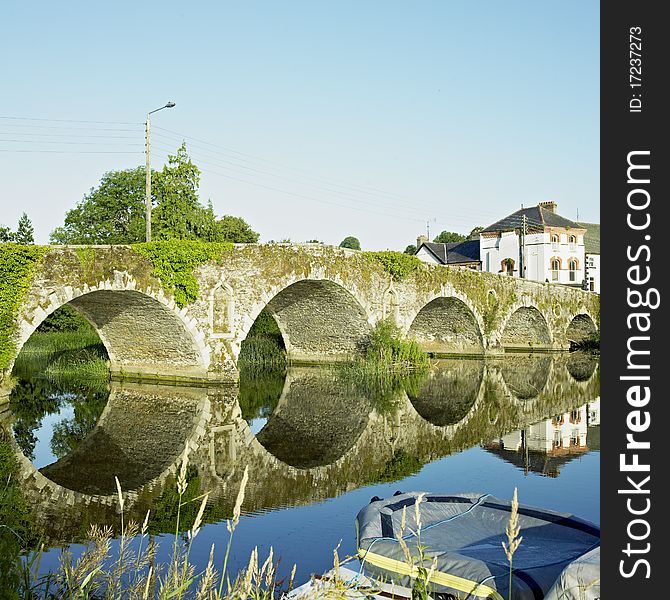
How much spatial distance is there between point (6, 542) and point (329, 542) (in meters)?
3.05

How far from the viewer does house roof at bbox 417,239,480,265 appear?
4881cm

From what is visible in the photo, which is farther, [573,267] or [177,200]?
[573,267]

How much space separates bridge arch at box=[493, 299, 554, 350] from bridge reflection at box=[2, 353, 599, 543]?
994 cm

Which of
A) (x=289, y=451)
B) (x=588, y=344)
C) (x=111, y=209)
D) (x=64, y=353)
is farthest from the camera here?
(x=111, y=209)

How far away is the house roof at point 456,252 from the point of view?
160ft

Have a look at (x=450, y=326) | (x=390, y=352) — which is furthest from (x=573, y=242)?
(x=390, y=352)

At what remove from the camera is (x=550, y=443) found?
13.0m

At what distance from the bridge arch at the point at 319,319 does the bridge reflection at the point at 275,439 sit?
98.5 inches

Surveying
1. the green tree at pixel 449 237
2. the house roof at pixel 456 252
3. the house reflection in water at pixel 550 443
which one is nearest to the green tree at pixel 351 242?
the green tree at pixel 449 237

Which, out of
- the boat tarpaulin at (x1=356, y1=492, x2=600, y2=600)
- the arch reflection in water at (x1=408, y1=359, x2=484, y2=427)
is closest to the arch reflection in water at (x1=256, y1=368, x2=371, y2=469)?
the arch reflection in water at (x1=408, y1=359, x2=484, y2=427)

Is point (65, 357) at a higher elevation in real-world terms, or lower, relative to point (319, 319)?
lower

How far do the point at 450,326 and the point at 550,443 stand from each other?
16.2 m

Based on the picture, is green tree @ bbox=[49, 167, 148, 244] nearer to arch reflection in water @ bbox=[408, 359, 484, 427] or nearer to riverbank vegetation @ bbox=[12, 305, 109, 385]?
riverbank vegetation @ bbox=[12, 305, 109, 385]

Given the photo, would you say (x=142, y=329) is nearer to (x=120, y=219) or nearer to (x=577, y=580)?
(x=577, y=580)
